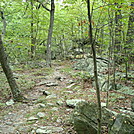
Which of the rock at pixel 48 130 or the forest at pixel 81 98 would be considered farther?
the rock at pixel 48 130

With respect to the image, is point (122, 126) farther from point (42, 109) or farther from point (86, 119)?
point (42, 109)

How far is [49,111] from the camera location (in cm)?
455

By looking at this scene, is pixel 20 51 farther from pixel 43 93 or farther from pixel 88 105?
pixel 88 105

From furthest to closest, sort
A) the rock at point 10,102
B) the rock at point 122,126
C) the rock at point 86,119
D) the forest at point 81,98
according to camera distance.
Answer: the rock at point 10,102 → the rock at point 86,119 → the forest at point 81,98 → the rock at point 122,126

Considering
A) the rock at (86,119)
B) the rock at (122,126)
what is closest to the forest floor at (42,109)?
the rock at (86,119)

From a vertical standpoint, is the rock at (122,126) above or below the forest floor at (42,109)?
above

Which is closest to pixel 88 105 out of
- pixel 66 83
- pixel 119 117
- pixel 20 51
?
pixel 119 117

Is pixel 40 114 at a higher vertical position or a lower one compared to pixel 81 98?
lower

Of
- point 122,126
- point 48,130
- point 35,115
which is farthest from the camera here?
point 35,115

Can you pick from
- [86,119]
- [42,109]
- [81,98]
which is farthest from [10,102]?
[86,119]

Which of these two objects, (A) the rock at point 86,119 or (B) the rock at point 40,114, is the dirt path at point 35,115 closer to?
(B) the rock at point 40,114

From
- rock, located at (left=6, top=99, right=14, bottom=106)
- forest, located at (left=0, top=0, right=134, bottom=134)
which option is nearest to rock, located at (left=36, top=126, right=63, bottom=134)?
forest, located at (left=0, top=0, right=134, bottom=134)

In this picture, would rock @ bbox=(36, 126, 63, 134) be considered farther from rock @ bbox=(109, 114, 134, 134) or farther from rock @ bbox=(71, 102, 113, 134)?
rock @ bbox=(109, 114, 134, 134)

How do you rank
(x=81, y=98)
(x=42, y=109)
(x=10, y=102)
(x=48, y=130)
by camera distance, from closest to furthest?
(x=48, y=130) < (x=42, y=109) < (x=10, y=102) < (x=81, y=98)
